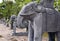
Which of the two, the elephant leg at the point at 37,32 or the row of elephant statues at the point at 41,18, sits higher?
the row of elephant statues at the point at 41,18

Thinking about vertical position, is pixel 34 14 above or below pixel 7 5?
below

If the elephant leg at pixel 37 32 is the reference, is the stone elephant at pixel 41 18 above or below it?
above

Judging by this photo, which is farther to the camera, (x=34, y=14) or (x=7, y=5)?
(x=7, y=5)

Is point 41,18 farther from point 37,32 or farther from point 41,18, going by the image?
point 37,32

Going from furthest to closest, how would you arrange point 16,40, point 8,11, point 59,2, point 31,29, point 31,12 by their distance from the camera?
point 8,11 → point 59,2 → point 16,40 → point 31,29 → point 31,12

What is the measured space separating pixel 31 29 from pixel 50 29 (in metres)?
0.59

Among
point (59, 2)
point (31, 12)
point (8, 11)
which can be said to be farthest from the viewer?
point (8, 11)

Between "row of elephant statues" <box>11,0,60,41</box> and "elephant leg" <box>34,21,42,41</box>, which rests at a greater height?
"row of elephant statues" <box>11,0,60,41</box>

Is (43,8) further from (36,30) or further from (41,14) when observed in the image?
(36,30)

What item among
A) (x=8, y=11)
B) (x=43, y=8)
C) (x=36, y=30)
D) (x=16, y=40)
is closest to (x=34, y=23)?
(x=36, y=30)

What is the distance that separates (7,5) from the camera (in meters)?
21.7

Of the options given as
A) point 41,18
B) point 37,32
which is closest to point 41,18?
point 41,18

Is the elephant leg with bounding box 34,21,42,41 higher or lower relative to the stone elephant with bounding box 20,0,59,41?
lower

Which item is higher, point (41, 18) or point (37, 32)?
point (41, 18)
